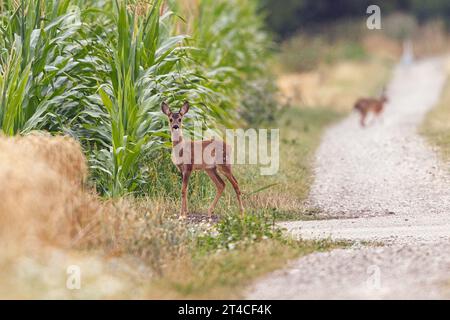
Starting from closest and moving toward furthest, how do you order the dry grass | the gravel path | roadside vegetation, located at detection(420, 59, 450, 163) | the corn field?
the gravel path → the dry grass → the corn field → roadside vegetation, located at detection(420, 59, 450, 163)

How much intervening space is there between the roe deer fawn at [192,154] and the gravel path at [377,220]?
41.0 inches

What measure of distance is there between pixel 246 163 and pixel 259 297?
7217mm

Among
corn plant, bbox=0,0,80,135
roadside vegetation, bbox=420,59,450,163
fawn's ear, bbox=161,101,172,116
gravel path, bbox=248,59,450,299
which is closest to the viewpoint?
gravel path, bbox=248,59,450,299

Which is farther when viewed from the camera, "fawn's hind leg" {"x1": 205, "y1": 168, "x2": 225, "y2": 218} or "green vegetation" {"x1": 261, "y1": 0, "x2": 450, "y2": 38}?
"green vegetation" {"x1": 261, "y1": 0, "x2": 450, "y2": 38}

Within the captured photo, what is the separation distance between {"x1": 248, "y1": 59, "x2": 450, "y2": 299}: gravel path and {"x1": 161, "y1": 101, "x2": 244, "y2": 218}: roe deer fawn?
1.04 meters

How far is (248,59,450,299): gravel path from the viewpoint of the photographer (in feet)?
25.5

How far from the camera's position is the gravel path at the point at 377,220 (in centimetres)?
778

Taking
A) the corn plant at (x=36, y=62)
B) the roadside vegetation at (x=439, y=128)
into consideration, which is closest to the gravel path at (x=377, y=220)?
the roadside vegetation at (x=439, y=128)

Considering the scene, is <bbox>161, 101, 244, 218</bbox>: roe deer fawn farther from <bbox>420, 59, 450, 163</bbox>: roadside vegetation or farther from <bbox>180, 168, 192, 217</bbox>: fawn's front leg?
<bbox>420, 59, 450, 163</bbox>: roadside vegetation

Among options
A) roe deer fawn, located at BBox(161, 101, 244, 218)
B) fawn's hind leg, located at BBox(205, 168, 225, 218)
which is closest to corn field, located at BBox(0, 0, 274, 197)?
roe deer fawn, located at BBox(161, 101, 244, 218)

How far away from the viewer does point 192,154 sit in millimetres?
10750

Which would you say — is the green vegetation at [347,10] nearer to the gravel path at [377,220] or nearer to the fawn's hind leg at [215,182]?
the gravel path at [377,220]

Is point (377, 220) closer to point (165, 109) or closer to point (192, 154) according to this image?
point (192, 154)
